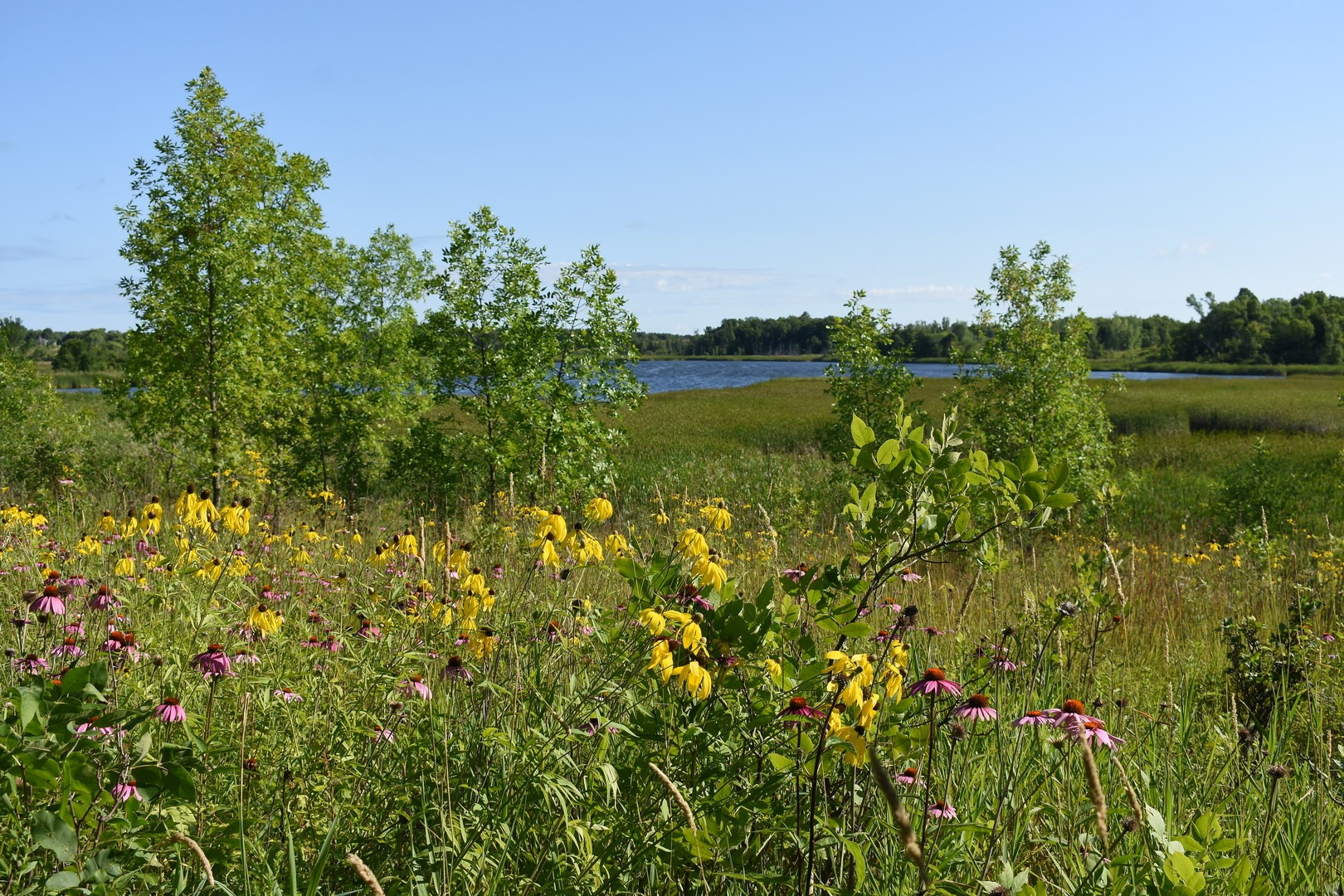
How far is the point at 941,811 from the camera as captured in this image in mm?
2264

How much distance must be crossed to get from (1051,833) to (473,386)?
9.92 meters

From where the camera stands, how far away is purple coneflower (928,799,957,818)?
227cm

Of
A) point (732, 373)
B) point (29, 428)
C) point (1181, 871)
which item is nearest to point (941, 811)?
point (1181, 871)

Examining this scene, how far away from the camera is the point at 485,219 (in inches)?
427

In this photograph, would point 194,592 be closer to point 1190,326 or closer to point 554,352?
point 554,352

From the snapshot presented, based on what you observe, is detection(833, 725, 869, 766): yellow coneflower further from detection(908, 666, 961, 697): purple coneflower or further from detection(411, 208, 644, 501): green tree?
detection(411, 208, 644, 501): green tree

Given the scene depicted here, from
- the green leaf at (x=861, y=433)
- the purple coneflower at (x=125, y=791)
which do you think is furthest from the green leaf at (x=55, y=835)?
the green leaf at (x=861, y=433)

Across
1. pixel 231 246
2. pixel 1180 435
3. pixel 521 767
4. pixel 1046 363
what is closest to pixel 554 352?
pixel 231 246

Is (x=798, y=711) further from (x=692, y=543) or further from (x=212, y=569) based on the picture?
(x=212, y=569)

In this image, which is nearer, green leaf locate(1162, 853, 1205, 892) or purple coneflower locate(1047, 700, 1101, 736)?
green leaf locate(1162, 853, 1205, 892)

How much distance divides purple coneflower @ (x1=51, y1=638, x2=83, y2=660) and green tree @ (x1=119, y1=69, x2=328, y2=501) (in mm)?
7334

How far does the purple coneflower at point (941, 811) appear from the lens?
2.27 meters

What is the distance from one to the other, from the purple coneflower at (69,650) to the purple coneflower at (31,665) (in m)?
0.05

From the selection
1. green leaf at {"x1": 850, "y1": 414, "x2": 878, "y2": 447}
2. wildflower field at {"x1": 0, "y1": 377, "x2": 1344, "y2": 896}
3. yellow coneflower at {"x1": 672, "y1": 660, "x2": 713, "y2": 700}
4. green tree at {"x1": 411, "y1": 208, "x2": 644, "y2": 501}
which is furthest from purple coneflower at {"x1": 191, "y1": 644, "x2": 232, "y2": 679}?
green tree at {"x1": 411, "y1": 208, "x2": 644, "y2": 501}
